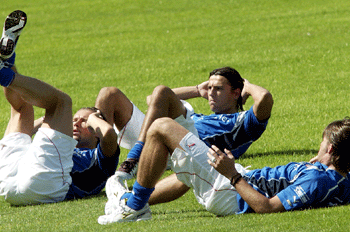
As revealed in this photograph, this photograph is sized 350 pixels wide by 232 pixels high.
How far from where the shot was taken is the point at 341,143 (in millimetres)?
5008

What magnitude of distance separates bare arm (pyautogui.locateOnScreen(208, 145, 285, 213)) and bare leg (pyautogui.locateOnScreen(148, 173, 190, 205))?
0.92 m

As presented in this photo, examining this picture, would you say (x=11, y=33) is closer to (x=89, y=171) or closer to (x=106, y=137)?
(x=106, y=137)

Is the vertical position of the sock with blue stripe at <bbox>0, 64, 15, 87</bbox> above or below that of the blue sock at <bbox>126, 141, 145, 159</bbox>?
above

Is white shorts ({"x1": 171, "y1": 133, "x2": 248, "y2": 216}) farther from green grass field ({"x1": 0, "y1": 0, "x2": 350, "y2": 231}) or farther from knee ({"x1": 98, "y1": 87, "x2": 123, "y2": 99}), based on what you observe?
knee ({"x1": 98, "y1": 87, "x2": 123, "y2": 99})

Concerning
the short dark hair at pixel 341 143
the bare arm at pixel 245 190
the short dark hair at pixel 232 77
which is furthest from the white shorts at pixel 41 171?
the short dark hair at pixel 341 143

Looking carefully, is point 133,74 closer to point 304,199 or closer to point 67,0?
point 304,199

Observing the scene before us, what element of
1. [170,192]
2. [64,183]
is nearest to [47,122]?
[64,183]

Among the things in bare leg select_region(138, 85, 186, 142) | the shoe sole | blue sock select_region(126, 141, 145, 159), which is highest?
the shoe sole

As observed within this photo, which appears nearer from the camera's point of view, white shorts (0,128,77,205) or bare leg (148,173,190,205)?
bare leg (148,173,190,205)

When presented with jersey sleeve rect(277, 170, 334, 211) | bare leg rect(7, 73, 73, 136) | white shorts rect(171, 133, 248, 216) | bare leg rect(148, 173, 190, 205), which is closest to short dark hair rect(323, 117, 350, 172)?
jersey sleeve rect(277, 170, 334, 211)

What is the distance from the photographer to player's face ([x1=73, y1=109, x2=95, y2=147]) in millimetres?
7094

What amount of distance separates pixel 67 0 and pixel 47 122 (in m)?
22.4

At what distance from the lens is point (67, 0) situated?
91.2 ft

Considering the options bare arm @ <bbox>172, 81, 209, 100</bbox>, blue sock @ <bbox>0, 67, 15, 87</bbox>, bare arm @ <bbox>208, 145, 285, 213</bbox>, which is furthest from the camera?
bare arm @ <bbox>172, 81, 209, 100</bbox>
